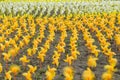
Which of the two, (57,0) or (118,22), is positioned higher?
(57,0)

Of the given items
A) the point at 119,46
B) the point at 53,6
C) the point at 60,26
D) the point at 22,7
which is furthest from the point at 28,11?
the point at 119,46

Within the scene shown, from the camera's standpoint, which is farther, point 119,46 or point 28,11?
point 28,11

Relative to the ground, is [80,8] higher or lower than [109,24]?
higher

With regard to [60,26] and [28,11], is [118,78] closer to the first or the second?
[60,26]

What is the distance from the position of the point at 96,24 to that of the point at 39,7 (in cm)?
466

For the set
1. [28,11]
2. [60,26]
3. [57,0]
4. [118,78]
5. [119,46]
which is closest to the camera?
[118,78]

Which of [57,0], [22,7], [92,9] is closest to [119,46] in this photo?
[92,9]

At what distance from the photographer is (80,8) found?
14.1m

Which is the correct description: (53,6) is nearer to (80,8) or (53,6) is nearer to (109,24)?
(80,8)

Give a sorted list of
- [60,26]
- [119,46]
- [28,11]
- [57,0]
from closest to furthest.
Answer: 1. [119,46]
2. [60,26]
3. [28,11]
4. [57,0]

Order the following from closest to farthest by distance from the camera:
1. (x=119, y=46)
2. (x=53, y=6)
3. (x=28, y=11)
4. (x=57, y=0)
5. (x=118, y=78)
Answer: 1. (x=118, y=78)
2. (x=119, y=46)
3. (x=28, y=11)
4. (x=53, y=6)
5. (x=57, y=0)

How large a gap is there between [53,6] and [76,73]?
876 centimetres

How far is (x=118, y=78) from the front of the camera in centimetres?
585

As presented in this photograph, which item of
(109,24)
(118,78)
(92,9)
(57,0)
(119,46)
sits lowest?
(118,78)
